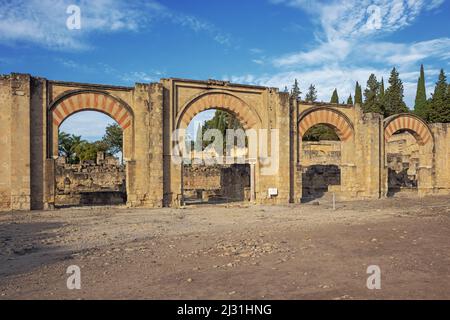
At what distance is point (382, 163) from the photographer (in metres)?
15.6

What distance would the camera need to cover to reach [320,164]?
2375 cm

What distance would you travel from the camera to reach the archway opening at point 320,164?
18384 millimetres

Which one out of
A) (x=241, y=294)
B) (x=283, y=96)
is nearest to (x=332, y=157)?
Answer: (x=283, y=96)

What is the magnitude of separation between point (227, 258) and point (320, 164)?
20.0 m

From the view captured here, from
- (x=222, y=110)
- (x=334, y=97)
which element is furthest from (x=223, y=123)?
(x=222, y=110)

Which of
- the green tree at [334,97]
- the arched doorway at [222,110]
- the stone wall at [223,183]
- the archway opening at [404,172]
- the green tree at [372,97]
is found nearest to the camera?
the arched doorway at [222,110]

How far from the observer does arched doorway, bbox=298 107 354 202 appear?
48.1 ft

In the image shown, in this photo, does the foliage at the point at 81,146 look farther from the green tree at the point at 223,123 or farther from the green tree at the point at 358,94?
the green tree at the point at 358,94

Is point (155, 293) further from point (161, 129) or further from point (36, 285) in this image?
point (161, 129)

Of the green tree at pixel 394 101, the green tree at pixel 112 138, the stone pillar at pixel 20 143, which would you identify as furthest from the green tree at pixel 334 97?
the stone pillar at pixel 20 143

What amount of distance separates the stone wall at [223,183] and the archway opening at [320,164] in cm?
285

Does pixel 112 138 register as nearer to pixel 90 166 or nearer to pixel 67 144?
pixel 67 144

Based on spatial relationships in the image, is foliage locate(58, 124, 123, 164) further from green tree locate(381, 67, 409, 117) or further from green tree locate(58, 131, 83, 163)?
green tree locate(381, 67, 409, 117)
